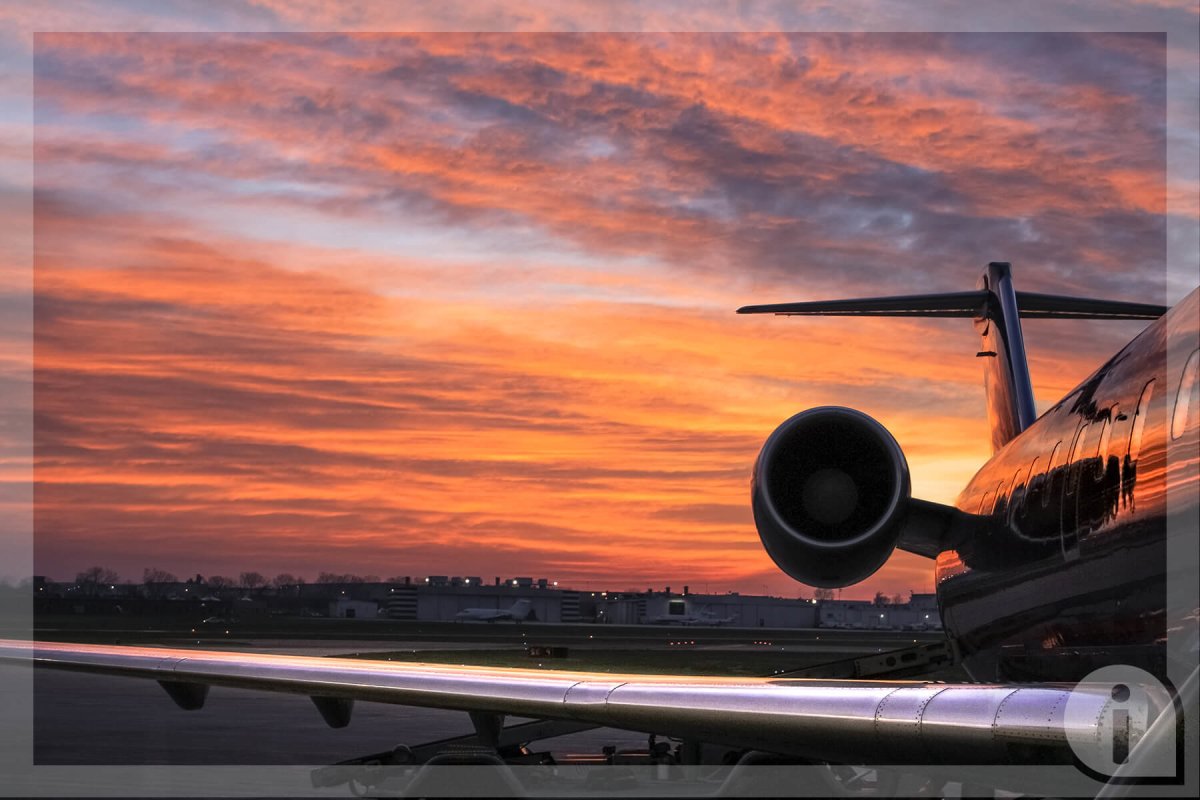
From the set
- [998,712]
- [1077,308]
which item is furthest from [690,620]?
[998,712]

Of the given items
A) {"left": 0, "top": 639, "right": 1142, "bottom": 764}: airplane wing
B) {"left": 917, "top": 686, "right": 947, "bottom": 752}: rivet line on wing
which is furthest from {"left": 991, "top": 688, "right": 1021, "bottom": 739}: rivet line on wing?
{"left": 917, "top": 686, "right": 947, "bottom": 752}: rivet line on wing

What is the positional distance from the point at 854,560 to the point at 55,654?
6757 mm

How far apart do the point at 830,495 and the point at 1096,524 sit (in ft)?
14.1

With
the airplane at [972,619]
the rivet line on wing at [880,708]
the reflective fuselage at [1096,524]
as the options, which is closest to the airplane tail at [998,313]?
the airplane at [972,619]

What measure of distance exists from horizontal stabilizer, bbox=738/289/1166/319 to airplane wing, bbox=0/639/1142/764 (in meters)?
7.35

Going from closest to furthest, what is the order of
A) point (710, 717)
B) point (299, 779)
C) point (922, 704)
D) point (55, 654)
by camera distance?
point (922, 704)
point (710, 717)
point (55, 654)
point (299, 779)

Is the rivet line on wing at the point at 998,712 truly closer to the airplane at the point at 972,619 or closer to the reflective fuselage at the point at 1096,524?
the airplane at the point at 972,619

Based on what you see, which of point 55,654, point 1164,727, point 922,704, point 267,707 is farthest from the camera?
point 267,707

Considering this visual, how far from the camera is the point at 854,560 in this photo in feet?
37.9

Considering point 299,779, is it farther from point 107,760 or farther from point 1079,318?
point 1079,318

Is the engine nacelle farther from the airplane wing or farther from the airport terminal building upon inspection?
the airport terminal building

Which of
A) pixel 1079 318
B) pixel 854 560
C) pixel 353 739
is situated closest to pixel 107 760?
pixel 353 739

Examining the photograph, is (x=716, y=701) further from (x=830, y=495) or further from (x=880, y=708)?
(x=830, y=495)

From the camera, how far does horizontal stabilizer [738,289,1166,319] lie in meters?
16.4
